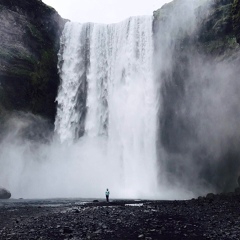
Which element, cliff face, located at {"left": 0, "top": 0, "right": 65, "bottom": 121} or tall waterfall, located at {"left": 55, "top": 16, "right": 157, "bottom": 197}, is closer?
tall waterfall, located at {"left": 55, "top": 16, "right": 157, "bottom": 197}

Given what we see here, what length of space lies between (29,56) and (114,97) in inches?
594

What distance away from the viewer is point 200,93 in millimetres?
43219

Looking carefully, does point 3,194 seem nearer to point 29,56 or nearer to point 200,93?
point 29,56

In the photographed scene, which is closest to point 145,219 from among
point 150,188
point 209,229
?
point 209,229

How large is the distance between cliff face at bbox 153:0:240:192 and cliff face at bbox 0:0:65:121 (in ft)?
58.3

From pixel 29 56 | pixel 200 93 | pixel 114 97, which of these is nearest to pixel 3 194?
pixel 114 97

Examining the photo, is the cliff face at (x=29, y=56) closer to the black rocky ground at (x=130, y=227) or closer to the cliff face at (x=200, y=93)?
the cliff face at (x=200, y=93)

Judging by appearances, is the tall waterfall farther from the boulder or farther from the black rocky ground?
the black rocky ground

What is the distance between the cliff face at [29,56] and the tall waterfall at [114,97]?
5.82 feet

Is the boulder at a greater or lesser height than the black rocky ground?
greater

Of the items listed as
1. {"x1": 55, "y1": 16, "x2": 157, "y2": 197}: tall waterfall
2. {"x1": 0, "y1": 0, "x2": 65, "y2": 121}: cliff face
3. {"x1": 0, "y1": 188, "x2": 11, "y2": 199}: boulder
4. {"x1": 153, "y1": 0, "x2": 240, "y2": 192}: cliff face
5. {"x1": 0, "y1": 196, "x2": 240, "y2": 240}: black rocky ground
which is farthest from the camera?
{"x1": 0, "y1": 0, "x2": 65, "y2": 121}: cliff face

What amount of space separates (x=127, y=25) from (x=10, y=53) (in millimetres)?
18785

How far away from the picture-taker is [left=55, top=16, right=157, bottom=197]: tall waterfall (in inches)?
1737

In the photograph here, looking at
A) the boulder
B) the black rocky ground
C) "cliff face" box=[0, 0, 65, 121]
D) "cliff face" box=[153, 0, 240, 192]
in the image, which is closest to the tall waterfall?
"cliff face" box=[0, 0, 65, 121]
